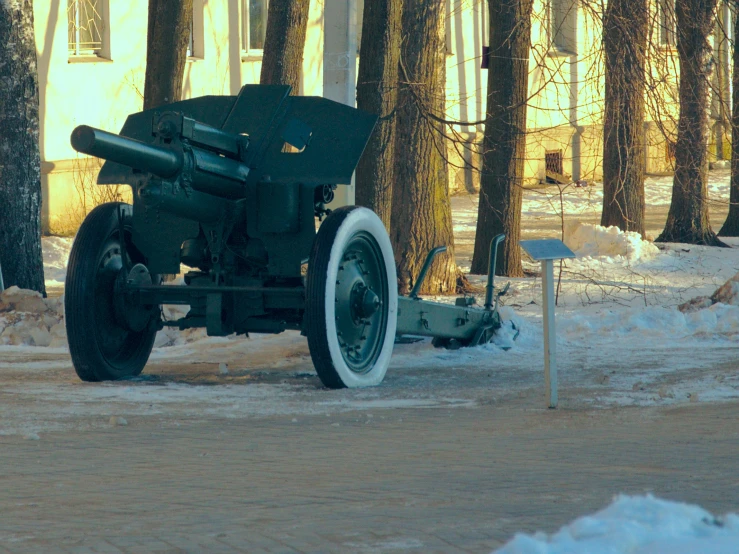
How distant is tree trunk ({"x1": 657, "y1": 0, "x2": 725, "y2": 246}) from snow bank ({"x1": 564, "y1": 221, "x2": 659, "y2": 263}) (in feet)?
2.83

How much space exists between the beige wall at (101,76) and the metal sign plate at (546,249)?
13.2m

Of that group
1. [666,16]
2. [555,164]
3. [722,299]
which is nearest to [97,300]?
[722,299]

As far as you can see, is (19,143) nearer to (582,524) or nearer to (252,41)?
(582,524)

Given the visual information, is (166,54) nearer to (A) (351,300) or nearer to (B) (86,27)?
(B) (86,27)

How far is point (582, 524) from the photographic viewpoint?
14.0 feet

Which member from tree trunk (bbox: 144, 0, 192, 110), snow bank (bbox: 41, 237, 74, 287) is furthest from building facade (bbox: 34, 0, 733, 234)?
tree trunk (bbox: 144, 0, 192, 110)

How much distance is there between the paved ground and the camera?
4.59 meters

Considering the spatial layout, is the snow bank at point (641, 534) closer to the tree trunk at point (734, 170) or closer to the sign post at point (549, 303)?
the sign post at point (549, 303)

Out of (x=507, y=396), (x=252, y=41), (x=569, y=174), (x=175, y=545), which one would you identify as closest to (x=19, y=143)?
(x=507, y=396)

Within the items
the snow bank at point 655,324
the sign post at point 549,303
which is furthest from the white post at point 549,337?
the snow bank at point 655,324

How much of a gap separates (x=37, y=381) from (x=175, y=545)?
420 cm

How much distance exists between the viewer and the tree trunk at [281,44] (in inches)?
544

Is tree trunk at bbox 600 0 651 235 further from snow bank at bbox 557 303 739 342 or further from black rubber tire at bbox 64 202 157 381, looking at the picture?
black rubber tire at bbox 64 202 157 381

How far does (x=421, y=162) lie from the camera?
13.1 meters
